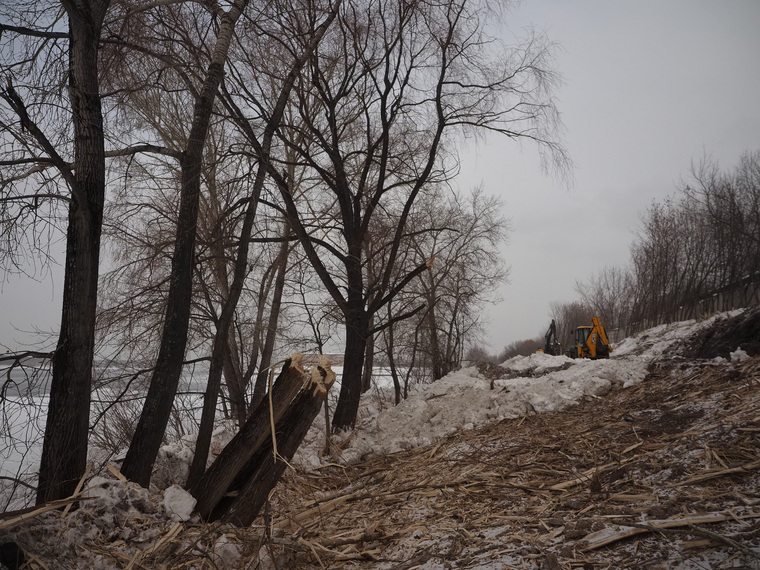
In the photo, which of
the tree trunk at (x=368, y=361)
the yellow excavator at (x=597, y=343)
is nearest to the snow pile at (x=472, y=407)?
the tree trunk at (x=368, y=361)

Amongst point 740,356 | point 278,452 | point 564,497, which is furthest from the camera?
point 740,356

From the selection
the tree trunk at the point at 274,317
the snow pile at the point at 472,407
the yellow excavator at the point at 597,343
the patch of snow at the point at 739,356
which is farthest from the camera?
the yellow excavator at the point at 597,343

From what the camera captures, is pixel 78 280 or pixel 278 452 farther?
pixel 78 280

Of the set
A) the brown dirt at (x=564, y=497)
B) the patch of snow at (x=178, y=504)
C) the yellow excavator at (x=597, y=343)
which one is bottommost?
the brown dirt at (x=564, y=497)

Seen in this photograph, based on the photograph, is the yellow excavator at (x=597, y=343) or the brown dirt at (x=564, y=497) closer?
the brown dirt at (x=564, y=497)

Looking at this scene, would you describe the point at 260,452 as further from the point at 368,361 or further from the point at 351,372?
the point at 368,361

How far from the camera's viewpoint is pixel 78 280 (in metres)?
3.98

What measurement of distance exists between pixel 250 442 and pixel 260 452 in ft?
0.57

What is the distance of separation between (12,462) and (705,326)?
9.85 metres

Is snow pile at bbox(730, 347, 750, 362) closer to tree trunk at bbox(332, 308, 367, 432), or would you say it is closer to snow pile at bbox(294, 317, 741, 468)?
snow pile at bbox(294, 317, 741, 468)

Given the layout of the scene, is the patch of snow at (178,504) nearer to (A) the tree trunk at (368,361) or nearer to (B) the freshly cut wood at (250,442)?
(B) the freshly cut wood at (250,442)

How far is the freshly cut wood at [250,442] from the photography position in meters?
3.80

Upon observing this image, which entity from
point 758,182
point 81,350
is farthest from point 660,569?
point 758,182

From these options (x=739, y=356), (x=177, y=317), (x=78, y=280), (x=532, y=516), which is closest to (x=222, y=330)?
(x=177, y=317)
